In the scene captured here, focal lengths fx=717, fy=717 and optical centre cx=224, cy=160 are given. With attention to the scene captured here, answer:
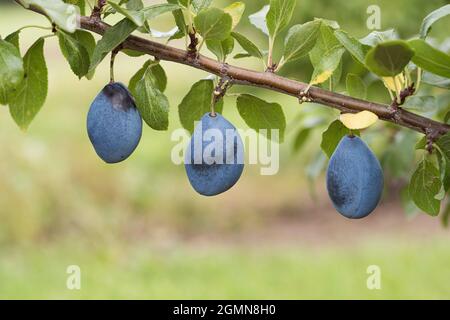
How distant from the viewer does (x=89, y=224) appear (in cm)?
398

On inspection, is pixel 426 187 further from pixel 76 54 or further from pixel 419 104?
pixel 76 54

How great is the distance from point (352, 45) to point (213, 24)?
16 centimetres

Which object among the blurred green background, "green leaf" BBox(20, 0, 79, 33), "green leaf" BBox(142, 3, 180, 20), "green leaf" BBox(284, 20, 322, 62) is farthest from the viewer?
the blurred green background

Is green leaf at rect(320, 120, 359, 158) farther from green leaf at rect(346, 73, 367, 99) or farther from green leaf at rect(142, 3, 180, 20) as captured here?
green leaf at rect(142, 3, 180, 20)

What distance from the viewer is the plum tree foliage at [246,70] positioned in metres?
0.77

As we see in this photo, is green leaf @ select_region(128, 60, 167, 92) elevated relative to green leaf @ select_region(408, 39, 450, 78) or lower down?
elevated

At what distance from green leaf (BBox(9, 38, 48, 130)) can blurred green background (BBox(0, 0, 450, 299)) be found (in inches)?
88.9

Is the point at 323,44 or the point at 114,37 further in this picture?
the point at 323,44

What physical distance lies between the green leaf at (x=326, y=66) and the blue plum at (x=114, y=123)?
220mm

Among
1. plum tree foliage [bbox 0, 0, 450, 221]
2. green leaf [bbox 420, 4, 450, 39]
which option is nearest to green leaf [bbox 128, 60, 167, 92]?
plum tree foliage [bbox 0, 0, 450, 221]

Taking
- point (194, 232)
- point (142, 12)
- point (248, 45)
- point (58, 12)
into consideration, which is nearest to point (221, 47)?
point (248, 45)

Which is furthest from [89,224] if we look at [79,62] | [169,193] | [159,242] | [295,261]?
[79,62]

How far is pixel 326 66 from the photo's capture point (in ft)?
2.83

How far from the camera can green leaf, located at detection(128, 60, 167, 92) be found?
2.89 ft
